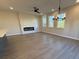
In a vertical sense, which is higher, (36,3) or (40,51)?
(36,3)

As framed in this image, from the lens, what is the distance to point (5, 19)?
6.92 meters

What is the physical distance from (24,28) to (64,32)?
179 inches

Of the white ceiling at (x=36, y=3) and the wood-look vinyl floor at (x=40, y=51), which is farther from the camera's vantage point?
the white ceiling at (x=36, y=3)

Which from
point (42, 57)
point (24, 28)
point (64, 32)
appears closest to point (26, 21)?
point (24, 28)

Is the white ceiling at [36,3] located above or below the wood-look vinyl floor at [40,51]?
above

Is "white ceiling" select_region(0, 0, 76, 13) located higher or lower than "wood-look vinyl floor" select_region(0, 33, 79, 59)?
higher

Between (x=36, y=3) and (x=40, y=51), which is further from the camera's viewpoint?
(x=36, y=3)

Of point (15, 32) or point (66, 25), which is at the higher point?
point (66, 25)

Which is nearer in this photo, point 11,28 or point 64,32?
point 64,32

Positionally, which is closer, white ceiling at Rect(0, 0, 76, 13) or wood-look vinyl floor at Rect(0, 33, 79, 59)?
wood-look vinyl floor at Rect(0, 33, 79, 59)

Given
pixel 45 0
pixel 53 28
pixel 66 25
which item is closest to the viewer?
pixel 45 0

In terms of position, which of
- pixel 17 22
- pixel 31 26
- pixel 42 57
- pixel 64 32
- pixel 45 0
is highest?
pixel 45 0

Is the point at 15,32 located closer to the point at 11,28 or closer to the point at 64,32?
the point at 11,28

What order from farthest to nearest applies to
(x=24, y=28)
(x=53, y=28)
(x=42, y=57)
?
(x=24, y=28), (x=53, y=28), (x=42, y=57)
